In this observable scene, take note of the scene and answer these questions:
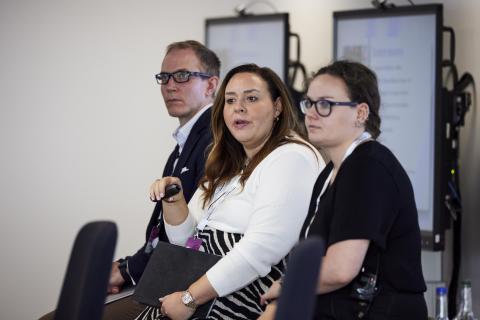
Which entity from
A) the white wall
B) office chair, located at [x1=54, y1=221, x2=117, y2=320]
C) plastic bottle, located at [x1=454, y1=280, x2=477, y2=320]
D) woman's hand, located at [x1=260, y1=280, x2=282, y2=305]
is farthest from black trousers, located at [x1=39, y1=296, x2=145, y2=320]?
the white wall

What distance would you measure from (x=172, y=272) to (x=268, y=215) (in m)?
0.36

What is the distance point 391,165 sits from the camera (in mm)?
2057

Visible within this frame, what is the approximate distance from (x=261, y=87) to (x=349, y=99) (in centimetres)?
43

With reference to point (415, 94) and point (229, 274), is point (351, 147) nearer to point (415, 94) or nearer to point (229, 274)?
point (229, 274)

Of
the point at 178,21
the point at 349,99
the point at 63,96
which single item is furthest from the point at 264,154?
the point at 63,96

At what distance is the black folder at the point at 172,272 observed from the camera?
2.38 meters

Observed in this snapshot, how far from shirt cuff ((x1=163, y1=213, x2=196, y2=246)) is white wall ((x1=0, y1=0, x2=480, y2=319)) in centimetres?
309

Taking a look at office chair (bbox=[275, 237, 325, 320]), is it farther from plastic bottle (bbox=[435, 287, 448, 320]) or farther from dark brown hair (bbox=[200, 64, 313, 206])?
plastic bottle (bbox=[435, 287, 448, 320])

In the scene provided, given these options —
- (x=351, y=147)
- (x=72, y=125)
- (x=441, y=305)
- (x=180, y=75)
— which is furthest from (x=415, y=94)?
(x=72, y=125)

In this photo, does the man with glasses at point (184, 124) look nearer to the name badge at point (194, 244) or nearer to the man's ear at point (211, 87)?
the man's ear at point (211, 87)

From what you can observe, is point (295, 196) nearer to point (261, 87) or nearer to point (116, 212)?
point (261, 87)

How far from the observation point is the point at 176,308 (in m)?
2.35

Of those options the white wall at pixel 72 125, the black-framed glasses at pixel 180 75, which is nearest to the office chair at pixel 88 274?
the black-framed glasses at pixel 180 75

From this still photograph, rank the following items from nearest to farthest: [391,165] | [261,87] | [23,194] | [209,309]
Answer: [391,165], [209,309], [261,87], [23,194]
